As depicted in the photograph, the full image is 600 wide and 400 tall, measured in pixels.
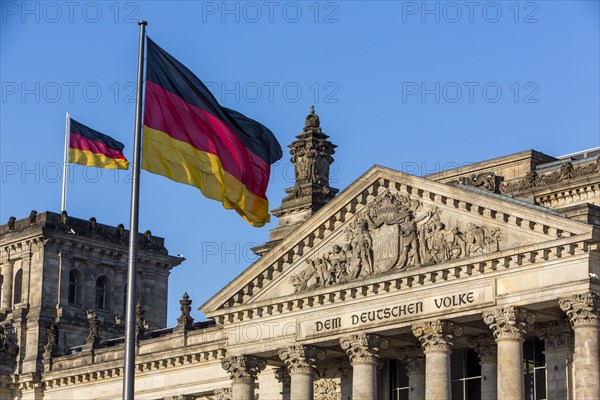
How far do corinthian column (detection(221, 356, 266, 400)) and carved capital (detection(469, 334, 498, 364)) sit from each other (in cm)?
998

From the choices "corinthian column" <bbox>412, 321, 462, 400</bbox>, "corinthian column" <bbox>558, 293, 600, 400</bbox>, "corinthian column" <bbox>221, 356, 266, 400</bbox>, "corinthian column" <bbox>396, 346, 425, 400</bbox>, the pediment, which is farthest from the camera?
"corinthian column" <bbox>221, 356, 266, 400</bbox>

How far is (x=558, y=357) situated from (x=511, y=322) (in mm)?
2785

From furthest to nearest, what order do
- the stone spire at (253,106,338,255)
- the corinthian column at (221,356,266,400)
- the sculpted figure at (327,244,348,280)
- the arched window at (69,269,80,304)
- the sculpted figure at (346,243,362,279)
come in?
the arched window at (69,269,80,304) < the stone spire at (253,106,338,255) < the corinthian column at (221,356,266,400) < the sculpted figure at (327,244,348,280) < the sculpted figure at (346,243,362,279)

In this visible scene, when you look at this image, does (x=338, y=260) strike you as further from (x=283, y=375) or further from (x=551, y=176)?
(x=551, y=176)

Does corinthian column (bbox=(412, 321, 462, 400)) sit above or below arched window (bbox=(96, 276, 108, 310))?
below

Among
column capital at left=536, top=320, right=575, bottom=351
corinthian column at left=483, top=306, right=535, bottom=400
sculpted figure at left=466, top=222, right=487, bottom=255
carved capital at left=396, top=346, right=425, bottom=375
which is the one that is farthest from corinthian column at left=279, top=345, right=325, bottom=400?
column capital at left=536, top=320, right=575, bottom=351

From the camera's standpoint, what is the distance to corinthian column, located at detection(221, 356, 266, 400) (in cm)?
6494

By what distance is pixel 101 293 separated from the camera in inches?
3570

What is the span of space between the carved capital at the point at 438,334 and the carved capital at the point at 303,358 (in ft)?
20.2

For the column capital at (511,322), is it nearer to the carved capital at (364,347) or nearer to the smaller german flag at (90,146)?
the carved capital at (364,347)

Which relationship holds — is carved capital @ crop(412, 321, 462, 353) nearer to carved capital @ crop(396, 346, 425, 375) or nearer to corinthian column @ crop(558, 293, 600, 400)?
carved capital @ crop(396, 346, 425, 375)

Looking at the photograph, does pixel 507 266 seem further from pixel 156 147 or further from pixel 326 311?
pixel 156 147

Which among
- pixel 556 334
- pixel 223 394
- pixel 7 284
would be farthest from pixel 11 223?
pixel 556 334

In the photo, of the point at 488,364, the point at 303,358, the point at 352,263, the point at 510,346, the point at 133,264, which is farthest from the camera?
the point at 303,358
